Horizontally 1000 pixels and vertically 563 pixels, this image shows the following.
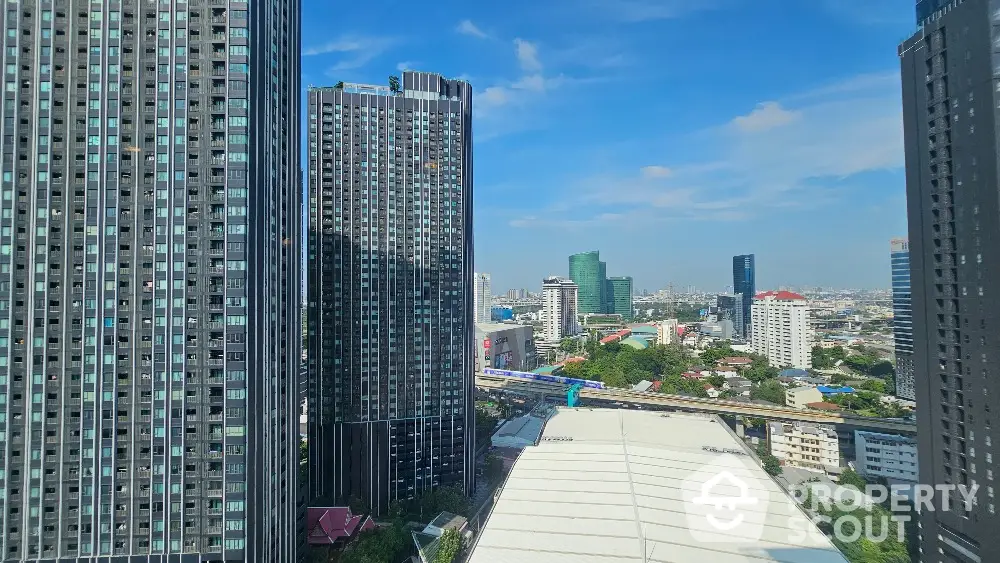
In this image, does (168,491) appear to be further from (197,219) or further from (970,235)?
(970,235)

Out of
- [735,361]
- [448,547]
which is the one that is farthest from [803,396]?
[448,547]

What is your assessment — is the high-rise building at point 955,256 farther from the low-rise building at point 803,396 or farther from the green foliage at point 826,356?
the green foliage at point 826,356

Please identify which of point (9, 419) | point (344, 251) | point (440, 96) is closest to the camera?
point (9, 419)

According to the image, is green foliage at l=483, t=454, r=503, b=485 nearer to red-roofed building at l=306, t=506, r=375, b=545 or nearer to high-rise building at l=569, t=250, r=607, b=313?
red-roofed building at l=306, t=506, r=375, b=545

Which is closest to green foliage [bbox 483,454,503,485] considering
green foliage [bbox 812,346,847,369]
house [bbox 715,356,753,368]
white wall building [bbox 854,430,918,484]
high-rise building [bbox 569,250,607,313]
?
white wall building [bbox 854,430,918,484]

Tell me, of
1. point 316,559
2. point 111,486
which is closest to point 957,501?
point 316,559

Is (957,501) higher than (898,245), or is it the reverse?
(898,245)
